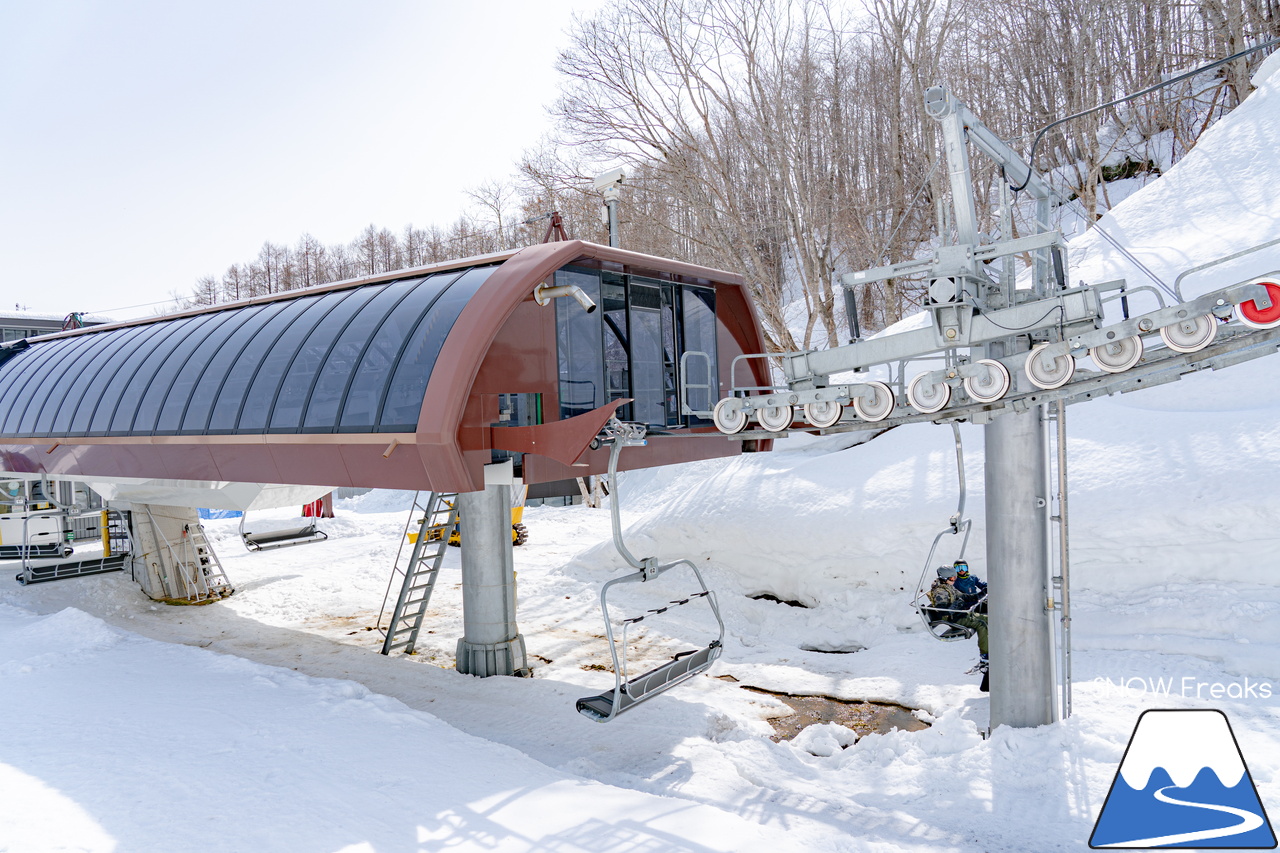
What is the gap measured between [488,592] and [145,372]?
24.5ft

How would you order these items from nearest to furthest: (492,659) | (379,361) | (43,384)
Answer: (379,361), (492,659), (43,384)

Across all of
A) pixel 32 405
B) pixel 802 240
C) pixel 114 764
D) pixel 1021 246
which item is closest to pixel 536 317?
pixel 1021 246

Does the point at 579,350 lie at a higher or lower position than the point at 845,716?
higher

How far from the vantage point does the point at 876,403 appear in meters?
7.87

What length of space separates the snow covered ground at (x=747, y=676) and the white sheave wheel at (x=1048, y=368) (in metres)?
3.54

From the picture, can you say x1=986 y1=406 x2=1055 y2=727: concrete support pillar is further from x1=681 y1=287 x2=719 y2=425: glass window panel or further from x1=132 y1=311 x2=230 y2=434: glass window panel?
x1=132 y1=311 x2=230 y2=434: glass window panel

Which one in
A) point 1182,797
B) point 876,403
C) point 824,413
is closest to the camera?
point 1182,797

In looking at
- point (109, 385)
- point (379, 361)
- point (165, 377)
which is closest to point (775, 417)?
point (379, 361)

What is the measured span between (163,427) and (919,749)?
1192 centimetres

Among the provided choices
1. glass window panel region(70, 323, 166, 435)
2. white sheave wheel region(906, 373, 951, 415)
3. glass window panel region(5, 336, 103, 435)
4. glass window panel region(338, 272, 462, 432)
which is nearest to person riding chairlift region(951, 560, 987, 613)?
white sheave wheel region(906, 373, 951, 415)

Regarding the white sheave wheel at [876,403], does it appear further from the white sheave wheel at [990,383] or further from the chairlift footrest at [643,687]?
the chairlift footrest at [643,687]

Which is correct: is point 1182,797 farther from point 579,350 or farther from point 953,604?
point 579,350

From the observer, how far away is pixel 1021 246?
272 inches

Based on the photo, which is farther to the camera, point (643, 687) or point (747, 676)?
point (747, 676)
